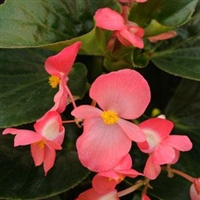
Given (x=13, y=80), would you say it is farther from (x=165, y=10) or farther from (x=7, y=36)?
(x=165, y=10)

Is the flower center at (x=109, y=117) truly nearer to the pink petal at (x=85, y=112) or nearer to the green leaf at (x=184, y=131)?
the pink petal at (x=85, y=112)

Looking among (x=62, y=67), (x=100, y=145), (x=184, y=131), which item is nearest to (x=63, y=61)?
(x=62, y=67)

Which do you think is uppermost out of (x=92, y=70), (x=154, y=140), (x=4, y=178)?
(x=154, y=140)

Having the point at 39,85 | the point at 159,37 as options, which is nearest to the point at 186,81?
the point at 159,37

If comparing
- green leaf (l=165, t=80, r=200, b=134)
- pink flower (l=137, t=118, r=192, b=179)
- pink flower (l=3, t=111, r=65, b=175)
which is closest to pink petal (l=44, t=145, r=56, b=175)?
pink flower (l=3, t=111, r=65, b=175)

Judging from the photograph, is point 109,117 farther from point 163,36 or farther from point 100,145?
point 163,36

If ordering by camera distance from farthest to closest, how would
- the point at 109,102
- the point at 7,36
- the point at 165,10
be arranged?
the point at 165,10 → the point at 7,36 → the point at 109,102

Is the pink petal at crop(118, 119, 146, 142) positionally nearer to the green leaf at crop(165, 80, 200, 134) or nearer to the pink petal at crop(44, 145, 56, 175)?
the pink petal at crop(44, 145, 56, 175)
